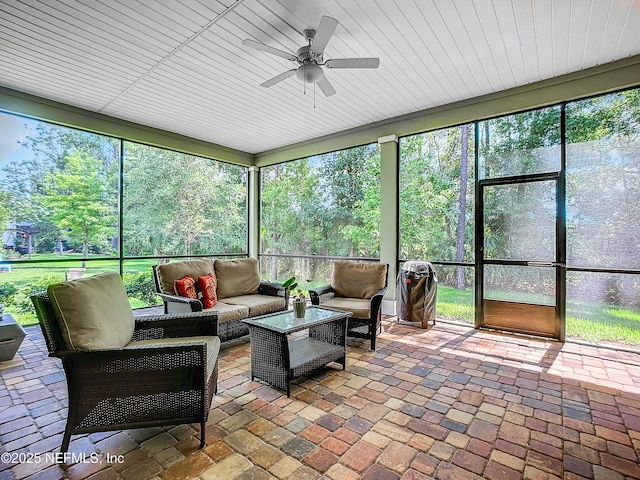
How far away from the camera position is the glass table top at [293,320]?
8.79 feet

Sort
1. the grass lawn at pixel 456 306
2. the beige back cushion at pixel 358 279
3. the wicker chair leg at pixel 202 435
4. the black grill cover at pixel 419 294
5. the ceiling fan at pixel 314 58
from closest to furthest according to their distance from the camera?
1. the wicker chair leg at pixel 202 435
2. the ceiling fan at pixel 314 58
3. the grass lawn at pixel 456 306
4. the beige back cushion at pixel 358 279
5. the black grill cover at pixel 419 294

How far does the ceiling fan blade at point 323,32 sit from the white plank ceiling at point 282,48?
259mm

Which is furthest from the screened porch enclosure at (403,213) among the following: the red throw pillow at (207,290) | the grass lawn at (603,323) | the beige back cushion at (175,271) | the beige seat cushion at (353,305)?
the red throw pillow at (207,290)

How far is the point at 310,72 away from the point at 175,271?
8.48ft

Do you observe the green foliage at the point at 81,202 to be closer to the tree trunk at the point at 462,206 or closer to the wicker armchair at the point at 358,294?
A: the wicker armchair at the point at 358,294

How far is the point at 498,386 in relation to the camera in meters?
2.76

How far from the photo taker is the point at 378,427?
2139 mm

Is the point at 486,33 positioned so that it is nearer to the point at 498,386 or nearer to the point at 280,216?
the point at 498,386

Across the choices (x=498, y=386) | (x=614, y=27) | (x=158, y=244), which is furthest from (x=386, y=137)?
(x=158, y=244)

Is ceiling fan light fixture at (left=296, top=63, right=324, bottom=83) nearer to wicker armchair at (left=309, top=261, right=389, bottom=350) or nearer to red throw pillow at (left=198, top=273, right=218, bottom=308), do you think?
wicker armchair at (left=309, top=261, right=389, bottom=350)

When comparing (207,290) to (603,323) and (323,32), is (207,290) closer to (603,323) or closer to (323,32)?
(323,32)

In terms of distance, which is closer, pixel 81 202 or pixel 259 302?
pixel 259 302

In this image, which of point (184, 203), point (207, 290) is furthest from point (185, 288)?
point (184, 203)

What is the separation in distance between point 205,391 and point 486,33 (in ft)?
12.0
